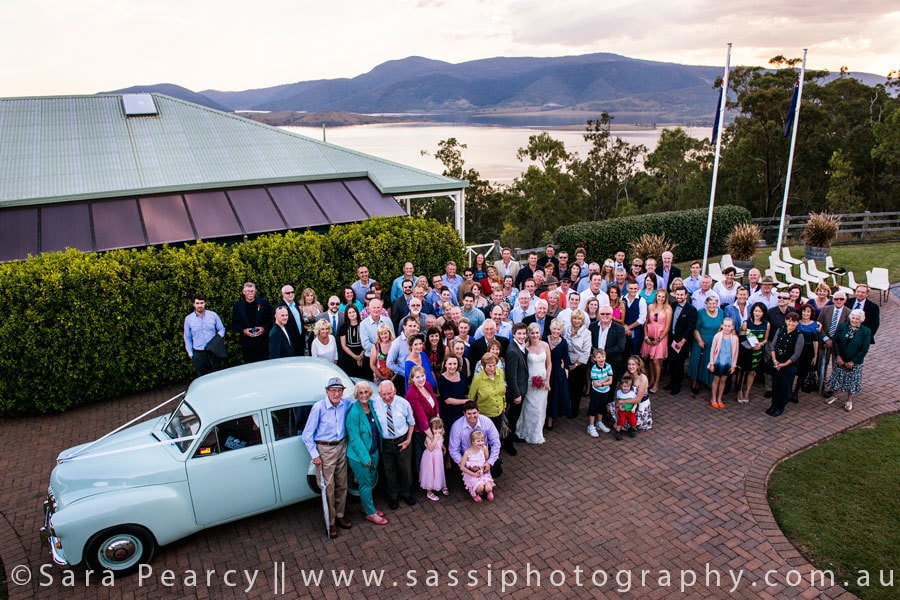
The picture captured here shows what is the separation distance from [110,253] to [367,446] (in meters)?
6.49

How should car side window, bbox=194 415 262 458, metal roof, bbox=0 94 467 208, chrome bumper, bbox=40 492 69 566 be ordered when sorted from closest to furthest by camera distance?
chrome bumper, bbox=40 492 69 566 < car side window, bbox=194 415 262 458 < metal roof, bbox=0 94 467 208

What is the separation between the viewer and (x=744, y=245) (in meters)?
18.2

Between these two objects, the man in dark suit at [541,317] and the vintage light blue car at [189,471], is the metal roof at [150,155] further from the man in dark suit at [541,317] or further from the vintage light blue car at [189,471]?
the vintage light blue car at [189,471]

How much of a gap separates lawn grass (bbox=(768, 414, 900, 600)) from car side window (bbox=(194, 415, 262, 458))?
632 centimetres

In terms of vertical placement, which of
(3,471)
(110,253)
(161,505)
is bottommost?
(3,471)

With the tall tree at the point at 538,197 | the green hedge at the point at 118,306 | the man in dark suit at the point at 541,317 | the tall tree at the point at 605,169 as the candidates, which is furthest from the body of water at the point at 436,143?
the man in dark suit at the point at 541,317

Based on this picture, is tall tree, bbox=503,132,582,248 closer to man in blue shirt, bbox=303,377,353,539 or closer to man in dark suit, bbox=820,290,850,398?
man in dark suit, bbox=820,290,850,398

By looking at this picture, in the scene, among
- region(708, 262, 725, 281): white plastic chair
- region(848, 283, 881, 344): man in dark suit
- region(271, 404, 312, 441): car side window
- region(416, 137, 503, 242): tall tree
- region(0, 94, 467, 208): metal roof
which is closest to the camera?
region(271, 404, 312, 441): car side window

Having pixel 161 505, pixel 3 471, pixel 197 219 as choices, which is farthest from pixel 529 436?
pixel 197 219

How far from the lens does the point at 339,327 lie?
9133 mm

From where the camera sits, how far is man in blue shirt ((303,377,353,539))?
20.7 feet

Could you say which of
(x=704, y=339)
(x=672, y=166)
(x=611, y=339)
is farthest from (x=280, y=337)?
(x=672, y=166)

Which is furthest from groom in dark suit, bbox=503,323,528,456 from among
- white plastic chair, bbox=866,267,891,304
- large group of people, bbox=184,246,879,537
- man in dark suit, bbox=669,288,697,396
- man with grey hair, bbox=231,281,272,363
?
white plastic chair, bbox=866,267,891,304

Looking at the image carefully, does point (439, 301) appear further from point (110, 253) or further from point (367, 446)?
point (110, 253)
